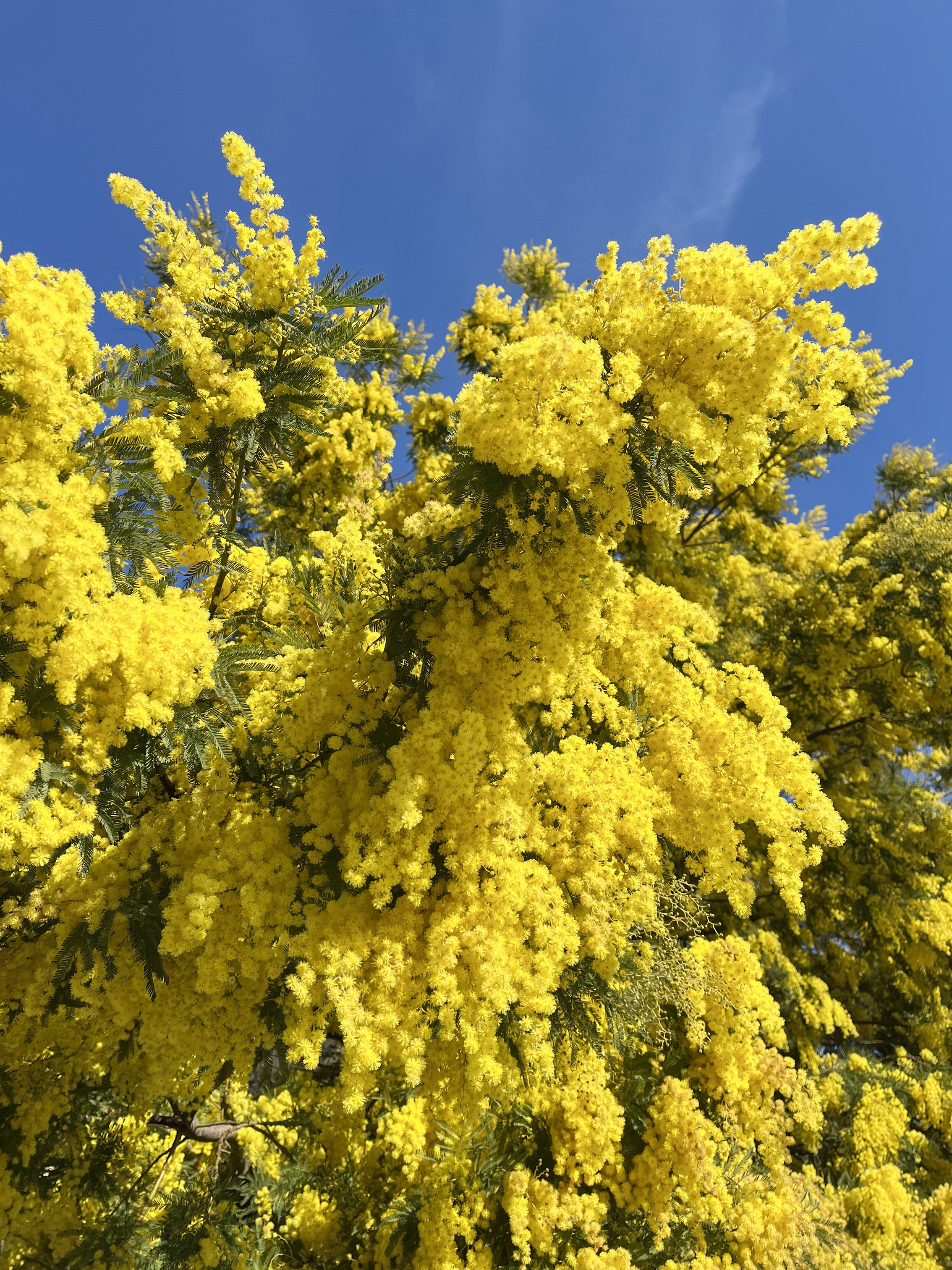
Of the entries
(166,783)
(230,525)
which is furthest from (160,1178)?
(230,525)

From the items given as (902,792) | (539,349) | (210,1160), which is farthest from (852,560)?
(210,1160)

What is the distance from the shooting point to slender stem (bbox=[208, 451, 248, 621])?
14.3ft

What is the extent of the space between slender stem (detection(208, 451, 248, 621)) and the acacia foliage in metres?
0.05

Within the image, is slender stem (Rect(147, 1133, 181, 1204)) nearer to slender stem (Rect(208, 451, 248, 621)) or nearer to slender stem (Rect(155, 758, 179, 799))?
slender stem (Rect(155, 758, 179, 799))

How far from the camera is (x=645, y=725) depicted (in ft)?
14.6

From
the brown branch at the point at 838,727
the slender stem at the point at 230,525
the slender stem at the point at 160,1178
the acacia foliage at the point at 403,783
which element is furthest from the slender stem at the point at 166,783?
the brown branch at the point at 838,727

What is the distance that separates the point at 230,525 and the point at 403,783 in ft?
10.2

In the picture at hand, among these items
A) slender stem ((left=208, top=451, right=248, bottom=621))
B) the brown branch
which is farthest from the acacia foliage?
the brown branch

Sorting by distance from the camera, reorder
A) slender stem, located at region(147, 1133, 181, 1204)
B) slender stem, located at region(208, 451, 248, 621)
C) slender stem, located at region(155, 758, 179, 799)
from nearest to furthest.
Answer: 1. slender stem, located at region(155, 758, 179, 799)
2. slender stem, located at region(208, 451, 248, 621)
3. slender stem, located at region(147, 1133, 181, 1204)

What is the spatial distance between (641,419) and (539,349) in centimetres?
70

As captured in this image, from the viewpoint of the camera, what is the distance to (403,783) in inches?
115

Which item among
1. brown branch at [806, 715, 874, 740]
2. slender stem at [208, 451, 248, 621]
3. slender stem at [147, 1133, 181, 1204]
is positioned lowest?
slender stem at [147, 1133, 181, 1204]

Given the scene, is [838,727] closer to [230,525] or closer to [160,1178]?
[230,525]

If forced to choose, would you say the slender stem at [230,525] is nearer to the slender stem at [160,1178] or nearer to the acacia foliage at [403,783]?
the acacia foliage at [403,783]
